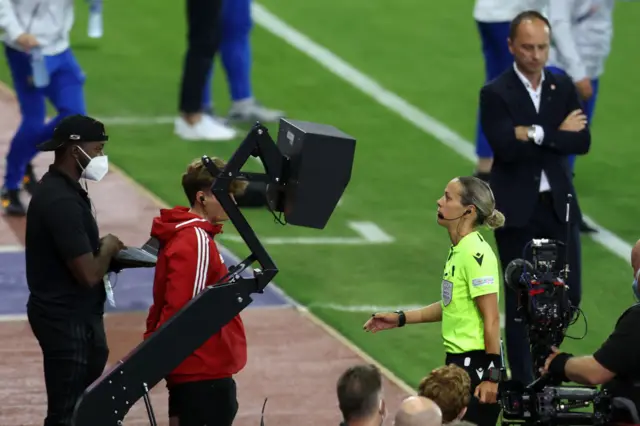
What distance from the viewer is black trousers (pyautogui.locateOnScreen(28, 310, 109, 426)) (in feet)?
26.0

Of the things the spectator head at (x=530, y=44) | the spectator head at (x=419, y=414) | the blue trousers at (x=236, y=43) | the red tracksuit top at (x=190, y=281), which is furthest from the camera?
the blue trousers at (x=236, y=43)

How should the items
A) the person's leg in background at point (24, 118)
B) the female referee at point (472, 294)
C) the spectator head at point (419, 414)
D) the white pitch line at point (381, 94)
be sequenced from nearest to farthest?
the spectator head at point (419, 414), the female referee at point (472, 294), the person's leg in background at point (24, 118), the white pitch line at point (381, 94)

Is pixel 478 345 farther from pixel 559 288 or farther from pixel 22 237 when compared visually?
pixel 22 237

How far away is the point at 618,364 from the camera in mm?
7152

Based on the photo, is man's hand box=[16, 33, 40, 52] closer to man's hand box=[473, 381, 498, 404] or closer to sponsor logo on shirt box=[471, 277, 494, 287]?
sponsor logo on shirt box=[471, 277, 494, 287]

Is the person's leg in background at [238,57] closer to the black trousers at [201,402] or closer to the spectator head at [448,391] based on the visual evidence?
the black trousers at [201,402]

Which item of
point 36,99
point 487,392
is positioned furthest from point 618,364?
point 36,99

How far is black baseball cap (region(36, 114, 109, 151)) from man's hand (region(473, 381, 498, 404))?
2.20 meters

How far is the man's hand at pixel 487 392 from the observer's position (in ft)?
25.9

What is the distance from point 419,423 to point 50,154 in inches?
343

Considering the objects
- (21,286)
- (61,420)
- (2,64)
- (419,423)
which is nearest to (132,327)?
(21,286)

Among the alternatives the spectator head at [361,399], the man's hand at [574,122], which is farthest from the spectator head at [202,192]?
the man's hand at [574,122]

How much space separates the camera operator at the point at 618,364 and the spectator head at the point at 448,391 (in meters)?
0.53

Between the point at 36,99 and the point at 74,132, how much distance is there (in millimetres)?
4584
